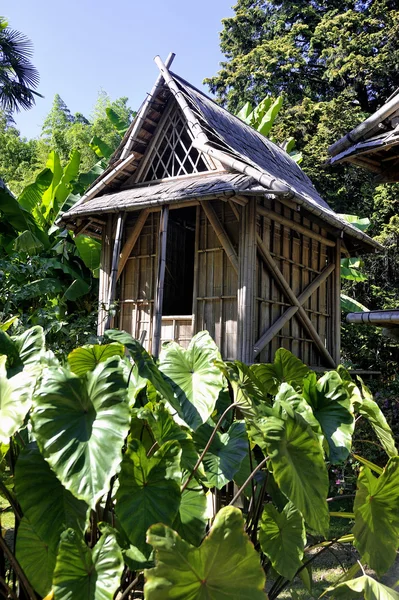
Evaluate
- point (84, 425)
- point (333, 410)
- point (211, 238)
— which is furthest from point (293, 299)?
point (84, 425)

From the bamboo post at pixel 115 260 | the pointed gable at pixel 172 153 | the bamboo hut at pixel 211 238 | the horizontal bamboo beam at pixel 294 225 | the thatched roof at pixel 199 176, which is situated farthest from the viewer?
the pointed gable at pixel 172 153

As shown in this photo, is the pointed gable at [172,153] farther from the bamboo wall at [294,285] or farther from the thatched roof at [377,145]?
the thatched roof at [377,145]

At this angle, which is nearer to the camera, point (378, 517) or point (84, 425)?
point (84, 425)

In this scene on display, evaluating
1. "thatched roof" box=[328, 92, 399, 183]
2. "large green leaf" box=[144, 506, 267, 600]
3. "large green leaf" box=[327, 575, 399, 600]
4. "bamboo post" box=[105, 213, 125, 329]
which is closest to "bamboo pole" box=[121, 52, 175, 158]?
"bamboo post" box=[105, 213, 125, 329]

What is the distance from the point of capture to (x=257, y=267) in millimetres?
7453

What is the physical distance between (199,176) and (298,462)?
6096 mm

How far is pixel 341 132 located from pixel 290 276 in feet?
37.5

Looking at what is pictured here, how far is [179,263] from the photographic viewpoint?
9.52 metres

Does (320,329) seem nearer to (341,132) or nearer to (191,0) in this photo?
(191,0)

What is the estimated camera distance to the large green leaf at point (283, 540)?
2328 mm

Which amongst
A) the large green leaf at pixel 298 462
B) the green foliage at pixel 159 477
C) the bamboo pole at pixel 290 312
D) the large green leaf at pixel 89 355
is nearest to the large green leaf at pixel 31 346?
the green foliage at pixel 159 477

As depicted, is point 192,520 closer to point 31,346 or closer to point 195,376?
point 195,376

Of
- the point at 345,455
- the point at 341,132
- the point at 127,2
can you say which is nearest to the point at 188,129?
the point at 127,2

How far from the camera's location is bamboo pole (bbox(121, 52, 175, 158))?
814 centimetres
